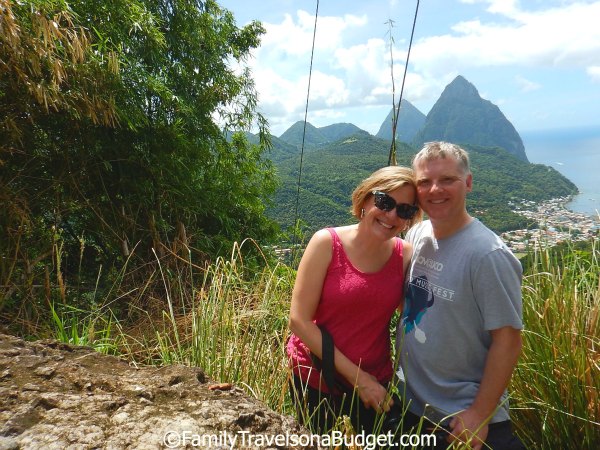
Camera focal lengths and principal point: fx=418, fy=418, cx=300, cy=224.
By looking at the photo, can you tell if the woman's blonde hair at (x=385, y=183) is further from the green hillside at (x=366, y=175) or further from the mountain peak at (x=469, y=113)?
the mountain peak at (x=469, y=113)

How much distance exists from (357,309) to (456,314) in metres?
0.34

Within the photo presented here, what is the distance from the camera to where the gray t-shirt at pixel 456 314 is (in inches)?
53.1

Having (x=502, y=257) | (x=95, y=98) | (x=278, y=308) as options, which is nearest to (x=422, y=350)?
(x=502, y=257)

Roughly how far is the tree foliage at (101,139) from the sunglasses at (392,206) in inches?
67.3

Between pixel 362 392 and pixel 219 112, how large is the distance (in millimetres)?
4941

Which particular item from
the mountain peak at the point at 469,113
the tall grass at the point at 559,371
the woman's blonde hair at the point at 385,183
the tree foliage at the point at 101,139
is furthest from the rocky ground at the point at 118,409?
the mountain peak at the point at 469,113

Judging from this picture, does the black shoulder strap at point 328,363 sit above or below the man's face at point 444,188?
below

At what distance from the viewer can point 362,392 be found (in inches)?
58.1

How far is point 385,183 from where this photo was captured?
1534 mm

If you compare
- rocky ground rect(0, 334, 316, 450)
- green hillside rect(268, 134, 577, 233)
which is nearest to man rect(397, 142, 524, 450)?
green hillside rect(268, 134, 577, 233)

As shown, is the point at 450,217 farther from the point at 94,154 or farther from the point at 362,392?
the point at 94,154

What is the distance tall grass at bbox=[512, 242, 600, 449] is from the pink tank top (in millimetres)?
691

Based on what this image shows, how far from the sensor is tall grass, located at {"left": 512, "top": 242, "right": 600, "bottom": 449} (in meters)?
1.61

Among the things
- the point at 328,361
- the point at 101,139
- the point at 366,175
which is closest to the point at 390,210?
the point at 328,361
